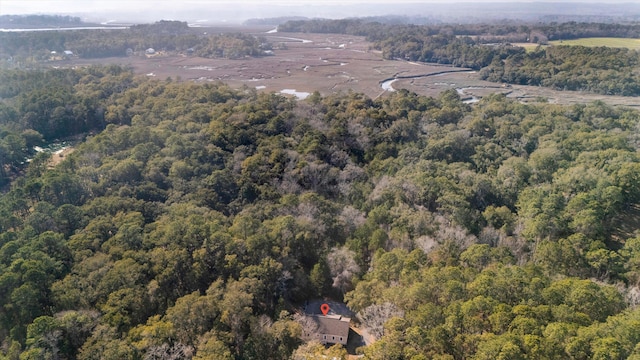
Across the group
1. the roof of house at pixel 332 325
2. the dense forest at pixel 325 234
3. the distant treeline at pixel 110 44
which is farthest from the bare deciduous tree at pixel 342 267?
the distant treeline at pixel 110 44

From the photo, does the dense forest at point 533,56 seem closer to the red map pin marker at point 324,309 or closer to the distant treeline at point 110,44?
the distant treeline at point 110,44

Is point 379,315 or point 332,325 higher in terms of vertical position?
point 379,315

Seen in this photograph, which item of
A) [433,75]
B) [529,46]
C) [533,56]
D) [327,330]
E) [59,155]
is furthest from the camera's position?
[529,46]

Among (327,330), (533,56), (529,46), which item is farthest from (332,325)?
(529,46)

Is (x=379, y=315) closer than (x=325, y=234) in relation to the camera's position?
Yes

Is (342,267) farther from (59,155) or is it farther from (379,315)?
(59,155)

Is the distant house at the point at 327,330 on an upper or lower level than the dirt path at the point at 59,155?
lower

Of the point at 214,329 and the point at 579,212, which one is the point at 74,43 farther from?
the point at 579,212

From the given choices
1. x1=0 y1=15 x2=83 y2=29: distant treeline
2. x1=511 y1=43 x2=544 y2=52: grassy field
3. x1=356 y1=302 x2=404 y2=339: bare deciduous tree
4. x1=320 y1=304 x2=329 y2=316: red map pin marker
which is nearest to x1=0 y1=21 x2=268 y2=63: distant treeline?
x1=0 y1=15 x2=83 y2=29: distant treeline
